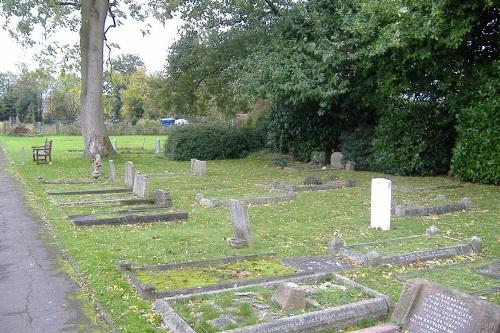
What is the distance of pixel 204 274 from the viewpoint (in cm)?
715

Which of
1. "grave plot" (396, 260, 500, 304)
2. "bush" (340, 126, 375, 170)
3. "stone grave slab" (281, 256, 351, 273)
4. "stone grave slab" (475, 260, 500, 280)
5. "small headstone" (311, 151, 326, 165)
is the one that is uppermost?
"bush" (340, 126, 375, 170)

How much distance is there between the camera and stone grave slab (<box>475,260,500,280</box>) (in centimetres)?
705

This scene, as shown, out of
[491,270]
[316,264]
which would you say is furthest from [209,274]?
[491,270]

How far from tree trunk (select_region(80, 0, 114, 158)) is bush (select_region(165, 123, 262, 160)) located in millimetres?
3862

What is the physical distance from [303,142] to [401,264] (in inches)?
674

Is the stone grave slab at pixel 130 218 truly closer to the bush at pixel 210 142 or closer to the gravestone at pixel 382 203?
the gravestone at pixel 382 203

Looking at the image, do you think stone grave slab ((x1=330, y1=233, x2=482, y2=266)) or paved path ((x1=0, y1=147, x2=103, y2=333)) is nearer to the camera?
paved path ((x1=0, y1=147, x2=103, y2=333))

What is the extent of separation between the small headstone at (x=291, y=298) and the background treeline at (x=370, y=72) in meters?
9.60

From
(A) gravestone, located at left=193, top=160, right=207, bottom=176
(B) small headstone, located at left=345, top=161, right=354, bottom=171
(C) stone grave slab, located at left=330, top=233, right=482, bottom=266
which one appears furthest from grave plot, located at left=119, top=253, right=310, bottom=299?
(B) small headstone, located at left=345, top=161, right=354, bottom=171

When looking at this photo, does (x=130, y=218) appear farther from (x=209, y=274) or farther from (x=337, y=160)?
(x=337, y=160)

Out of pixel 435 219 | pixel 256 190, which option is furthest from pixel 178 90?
pixel 435 219

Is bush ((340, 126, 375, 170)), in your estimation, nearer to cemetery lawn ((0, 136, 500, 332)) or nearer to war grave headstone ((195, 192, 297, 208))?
cemetery lawn ((0, 136, 500, 332))

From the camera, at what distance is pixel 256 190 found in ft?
50.3

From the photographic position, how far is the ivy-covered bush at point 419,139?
61.0ft
